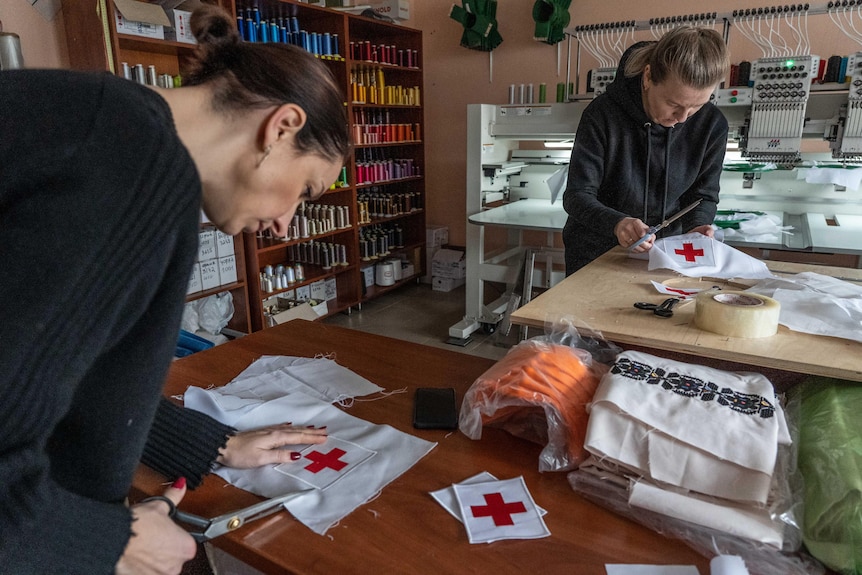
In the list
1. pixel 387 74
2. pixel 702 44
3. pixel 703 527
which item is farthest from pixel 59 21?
pixel 703 527

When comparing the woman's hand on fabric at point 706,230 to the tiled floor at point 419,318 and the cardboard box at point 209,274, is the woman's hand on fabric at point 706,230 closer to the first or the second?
the tiled floor at point 419,318

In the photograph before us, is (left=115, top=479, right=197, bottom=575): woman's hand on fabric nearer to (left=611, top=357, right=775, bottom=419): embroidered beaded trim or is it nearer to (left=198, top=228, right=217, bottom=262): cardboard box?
(left=611, top=357, right=775, bottom=419): embroidered beaded trim

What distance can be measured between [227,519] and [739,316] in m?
0.92

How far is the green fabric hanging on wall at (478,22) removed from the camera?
3.76m

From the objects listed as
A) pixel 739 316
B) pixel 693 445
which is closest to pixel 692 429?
pixel 693 445

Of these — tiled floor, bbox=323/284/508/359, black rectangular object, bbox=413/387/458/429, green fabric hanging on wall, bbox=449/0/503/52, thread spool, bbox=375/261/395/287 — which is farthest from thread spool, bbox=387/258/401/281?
black rectangular object, bbox=413/387/458/429

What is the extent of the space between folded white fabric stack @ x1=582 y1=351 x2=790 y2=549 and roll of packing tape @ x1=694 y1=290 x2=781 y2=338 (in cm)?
23

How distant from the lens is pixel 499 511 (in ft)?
2.50

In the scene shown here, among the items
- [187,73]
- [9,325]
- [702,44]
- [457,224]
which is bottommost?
[457,224]

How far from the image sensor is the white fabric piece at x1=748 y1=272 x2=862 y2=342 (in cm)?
108

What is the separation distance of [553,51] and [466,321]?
1890 mm

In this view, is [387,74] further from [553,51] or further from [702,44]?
[702,44]

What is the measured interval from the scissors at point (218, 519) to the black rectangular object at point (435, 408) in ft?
0.96

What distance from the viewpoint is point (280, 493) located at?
802mm
